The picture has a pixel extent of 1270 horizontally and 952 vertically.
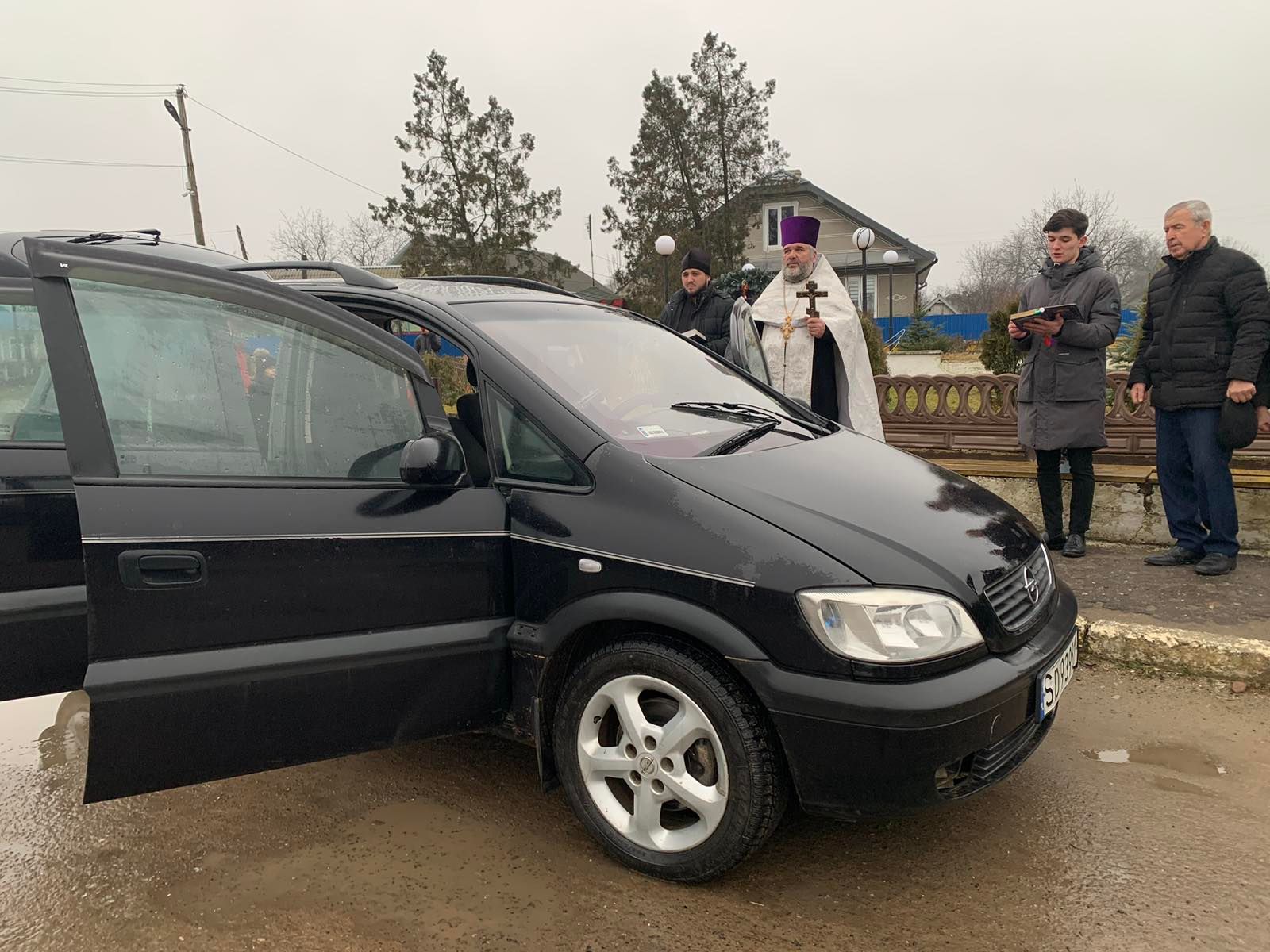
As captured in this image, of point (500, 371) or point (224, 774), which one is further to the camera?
point (500, 371)

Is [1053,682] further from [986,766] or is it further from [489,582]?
[489,582]

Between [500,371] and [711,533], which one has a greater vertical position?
[500,371]

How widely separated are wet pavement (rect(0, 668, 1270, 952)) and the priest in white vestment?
225cm

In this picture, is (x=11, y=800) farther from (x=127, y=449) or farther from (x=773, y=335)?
(x=773, y=335)

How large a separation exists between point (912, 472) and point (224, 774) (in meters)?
2.26

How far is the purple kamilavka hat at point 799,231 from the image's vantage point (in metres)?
4.97

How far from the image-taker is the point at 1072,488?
5.20 m

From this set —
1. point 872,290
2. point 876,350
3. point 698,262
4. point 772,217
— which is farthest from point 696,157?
point 698,262

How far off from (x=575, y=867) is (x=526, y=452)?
120cm

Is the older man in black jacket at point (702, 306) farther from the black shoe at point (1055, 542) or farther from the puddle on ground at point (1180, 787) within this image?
the puddle on ground at point (1180, 787)

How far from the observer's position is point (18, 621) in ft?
8.66

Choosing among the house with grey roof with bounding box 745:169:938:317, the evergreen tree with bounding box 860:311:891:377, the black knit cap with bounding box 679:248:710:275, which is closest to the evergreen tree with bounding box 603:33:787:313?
the house with grey roof with bounding box 745:169:938:317

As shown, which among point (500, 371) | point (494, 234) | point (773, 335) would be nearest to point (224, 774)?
point (500, 371)

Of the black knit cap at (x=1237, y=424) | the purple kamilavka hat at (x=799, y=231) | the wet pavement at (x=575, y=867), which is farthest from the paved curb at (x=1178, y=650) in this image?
the purple kamilavka hat at (x=799, y=231)
